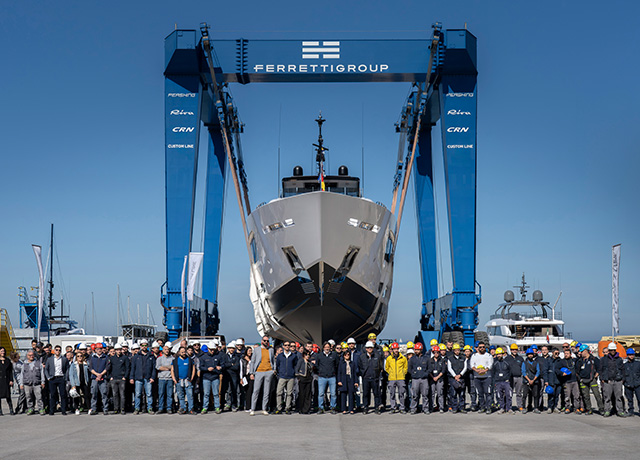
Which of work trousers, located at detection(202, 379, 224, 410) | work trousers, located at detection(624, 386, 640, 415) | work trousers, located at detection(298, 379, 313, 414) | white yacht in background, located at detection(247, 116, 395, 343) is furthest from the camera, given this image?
white yacht in background, located at detection(247, 116, 395, 343)

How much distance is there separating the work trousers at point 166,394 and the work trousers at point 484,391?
20.1 ft

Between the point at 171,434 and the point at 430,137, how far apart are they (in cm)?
2535

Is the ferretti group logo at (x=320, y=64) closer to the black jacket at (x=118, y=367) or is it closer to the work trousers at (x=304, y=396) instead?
the black jacket at (x=118, y=367)

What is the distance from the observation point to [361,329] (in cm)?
2400

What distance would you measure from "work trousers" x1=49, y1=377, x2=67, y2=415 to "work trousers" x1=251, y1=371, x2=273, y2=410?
3.79 metres

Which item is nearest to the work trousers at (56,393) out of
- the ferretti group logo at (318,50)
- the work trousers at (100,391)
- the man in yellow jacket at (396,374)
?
the work trousers at (100,391)

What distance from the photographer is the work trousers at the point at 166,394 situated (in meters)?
14.6

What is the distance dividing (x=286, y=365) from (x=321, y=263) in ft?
21.5

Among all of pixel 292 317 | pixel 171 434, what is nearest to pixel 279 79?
pixel 292 317

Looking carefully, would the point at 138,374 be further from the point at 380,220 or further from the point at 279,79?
the point at 279,79

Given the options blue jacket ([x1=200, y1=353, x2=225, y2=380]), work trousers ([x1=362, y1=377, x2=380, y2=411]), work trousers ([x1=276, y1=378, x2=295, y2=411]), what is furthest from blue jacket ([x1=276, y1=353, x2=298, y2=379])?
work trousers ([x1=362, y1=377, x2=380, y2=411])

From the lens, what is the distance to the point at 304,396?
47.2ft

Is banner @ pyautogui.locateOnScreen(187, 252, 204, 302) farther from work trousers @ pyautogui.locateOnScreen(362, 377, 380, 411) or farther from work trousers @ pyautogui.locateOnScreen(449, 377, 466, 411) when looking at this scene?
work trousers @ pyautogui.locateOnScreen(449, 377, 466, 411)

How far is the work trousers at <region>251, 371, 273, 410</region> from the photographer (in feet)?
46.9
